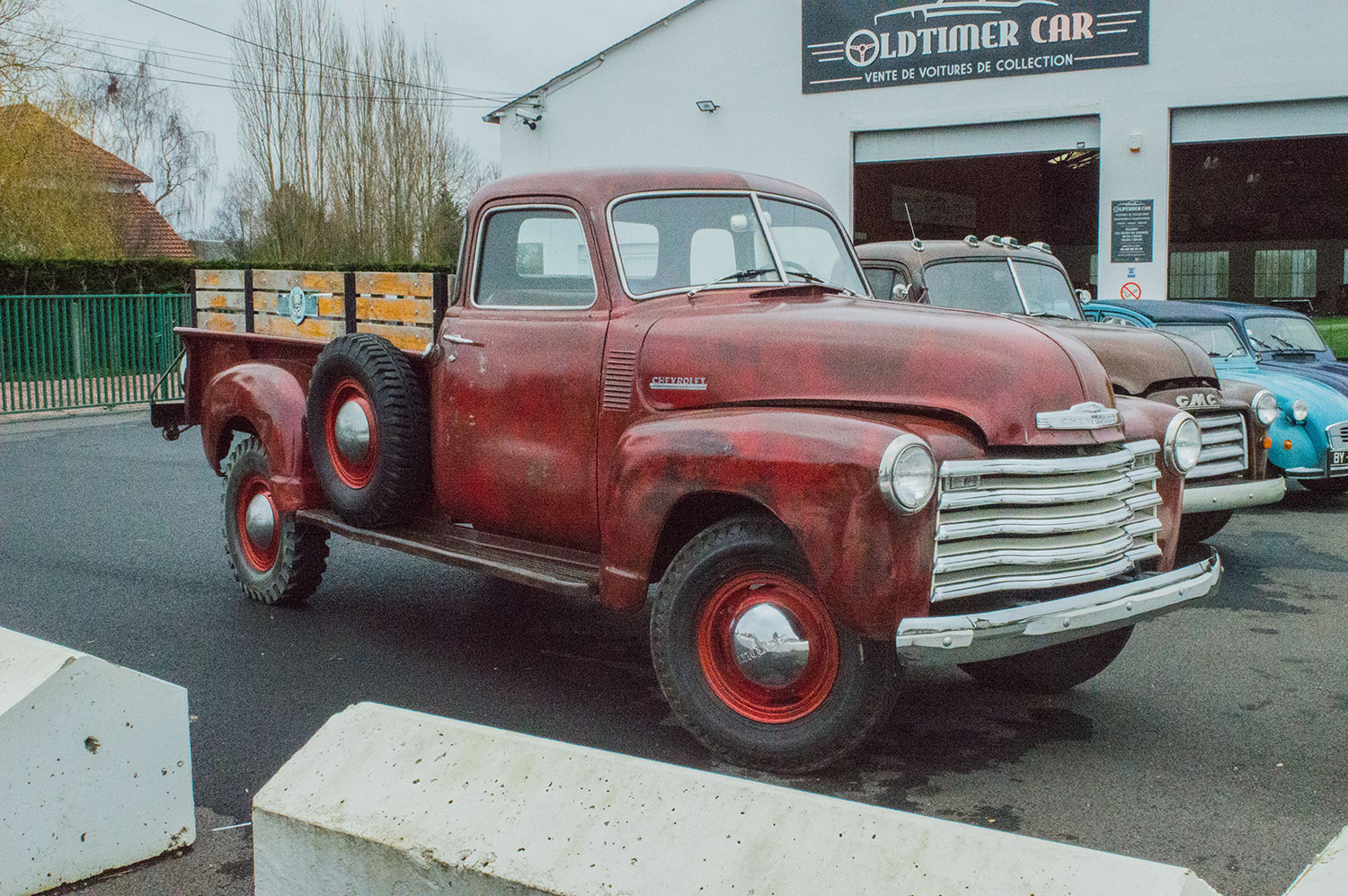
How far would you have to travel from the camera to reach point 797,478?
387 centimetres

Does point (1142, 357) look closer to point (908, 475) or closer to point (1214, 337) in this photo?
point (1214, 337)

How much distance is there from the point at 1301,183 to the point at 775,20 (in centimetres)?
1327

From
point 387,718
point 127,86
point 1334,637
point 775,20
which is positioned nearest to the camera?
point 387,718

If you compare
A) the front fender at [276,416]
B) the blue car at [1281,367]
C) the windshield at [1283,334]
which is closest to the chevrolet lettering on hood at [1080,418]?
the front fender at [276,416]

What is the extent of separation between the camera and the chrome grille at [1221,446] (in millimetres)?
7035

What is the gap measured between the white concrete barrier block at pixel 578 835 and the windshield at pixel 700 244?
7.81 feet

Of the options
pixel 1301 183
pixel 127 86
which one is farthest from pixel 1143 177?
pixel 127 86

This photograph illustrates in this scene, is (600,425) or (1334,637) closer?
(600,425)

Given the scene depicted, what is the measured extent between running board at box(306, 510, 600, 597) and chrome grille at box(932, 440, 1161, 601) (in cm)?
136

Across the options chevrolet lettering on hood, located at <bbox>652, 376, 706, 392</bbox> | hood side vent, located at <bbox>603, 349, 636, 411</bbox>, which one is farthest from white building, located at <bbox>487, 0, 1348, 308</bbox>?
chevrolet lettering on hood, located at <bbox>652, 376, 706, 392</bbox>

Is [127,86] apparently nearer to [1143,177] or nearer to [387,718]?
[1143,177]

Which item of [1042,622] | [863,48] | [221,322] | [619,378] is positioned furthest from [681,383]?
[863,48]

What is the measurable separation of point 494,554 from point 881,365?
1.77 meters

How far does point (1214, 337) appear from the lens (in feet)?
32.1
